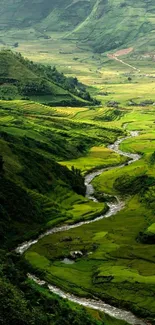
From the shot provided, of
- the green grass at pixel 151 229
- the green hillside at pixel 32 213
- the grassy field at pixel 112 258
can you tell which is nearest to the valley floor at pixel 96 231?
the grassy field at pixel 112 258

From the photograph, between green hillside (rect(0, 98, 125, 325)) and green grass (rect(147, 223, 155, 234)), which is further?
green grass (rect(147, 223, 155, 234))

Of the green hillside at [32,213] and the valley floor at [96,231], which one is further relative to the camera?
the valley floor at [96,231]

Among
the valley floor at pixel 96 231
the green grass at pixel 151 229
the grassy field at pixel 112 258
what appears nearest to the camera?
the grassy field at pixel 112 258

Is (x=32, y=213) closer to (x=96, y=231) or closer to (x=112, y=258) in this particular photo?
(x=96, y=231)

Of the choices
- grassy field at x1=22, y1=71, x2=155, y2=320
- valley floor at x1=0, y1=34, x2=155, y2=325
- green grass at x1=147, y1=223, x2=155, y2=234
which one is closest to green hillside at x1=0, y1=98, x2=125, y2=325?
valley floor at x1=0, y1=34, x2=155, y2=325

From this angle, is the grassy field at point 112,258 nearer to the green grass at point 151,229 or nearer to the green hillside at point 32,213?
the green grass at point 151,229

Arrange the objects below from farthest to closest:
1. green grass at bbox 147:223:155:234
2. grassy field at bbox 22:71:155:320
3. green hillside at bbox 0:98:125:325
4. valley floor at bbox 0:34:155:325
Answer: green grass at bbox 147:223:155:234 → valley floor at bbox 0:34:155:325 → grassy field at bbox 22:71:155:320 → green hillside at bbox 0:98:125:325

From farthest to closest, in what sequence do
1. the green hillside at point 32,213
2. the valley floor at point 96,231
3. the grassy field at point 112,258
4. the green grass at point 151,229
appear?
the green grass at point 151,229 → the valley floor at point 96,231 → the grassy field at point 112,258 → the green hillside at point 32,213

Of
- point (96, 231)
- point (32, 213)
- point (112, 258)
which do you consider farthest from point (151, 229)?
point (32, 213)

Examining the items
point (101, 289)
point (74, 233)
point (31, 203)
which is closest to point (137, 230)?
point (74, 233)

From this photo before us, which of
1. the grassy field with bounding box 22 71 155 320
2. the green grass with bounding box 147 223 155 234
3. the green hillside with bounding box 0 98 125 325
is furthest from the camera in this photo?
the green grass with bounding box 147 223 155 234

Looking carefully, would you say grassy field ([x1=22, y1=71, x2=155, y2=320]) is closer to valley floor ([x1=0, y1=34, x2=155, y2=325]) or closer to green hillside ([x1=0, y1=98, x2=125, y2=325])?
valley floor ([x1=0, y1=34, x2=155, y2=325])

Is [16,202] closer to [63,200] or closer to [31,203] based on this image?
[31,203]
